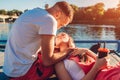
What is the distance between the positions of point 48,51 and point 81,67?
0.38 meters

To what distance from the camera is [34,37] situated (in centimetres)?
280

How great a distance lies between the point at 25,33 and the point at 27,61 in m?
0.28

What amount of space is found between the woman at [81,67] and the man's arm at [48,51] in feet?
0.33

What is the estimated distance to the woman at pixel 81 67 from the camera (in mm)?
2719

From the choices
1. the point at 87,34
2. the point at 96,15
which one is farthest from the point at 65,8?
the point at 96,15

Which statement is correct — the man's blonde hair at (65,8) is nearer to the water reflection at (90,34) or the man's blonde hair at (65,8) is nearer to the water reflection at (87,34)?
the water reflection at (87,34)

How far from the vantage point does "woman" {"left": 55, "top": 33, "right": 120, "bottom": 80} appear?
8.92 feet

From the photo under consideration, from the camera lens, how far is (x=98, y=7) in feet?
277

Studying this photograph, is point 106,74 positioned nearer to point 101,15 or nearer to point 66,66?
point 66,66

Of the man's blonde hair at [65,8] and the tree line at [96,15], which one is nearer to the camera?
the man's blonde hair at [65,8]

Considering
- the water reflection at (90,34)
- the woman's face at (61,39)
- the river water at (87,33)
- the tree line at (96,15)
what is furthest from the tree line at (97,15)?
the woman's face at (61,39)

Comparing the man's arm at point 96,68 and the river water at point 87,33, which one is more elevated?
the man's arm at point 96,68

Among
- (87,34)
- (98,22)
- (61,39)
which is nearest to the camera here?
(61,39)

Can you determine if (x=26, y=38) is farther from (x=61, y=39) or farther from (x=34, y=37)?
(x=61, y=39)
